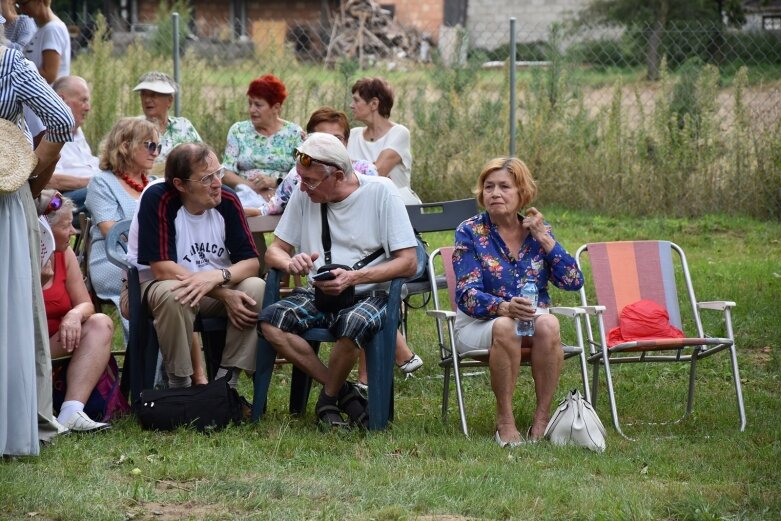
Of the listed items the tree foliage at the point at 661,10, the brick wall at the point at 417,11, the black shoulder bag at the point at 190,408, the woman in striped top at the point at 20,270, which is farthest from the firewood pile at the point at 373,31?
the woman in striped top at the point at 20,270

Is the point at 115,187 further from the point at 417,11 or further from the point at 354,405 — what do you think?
the point at 417,11

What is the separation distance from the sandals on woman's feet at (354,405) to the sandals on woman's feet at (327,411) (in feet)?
0.17

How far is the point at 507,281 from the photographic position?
233 inches

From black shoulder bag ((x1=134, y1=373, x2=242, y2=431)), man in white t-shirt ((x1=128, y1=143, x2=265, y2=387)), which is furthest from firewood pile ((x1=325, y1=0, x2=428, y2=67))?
black shoulder bag ((x1=134, y1=373, x2=242, y2=431))

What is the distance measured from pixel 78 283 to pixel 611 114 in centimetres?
726

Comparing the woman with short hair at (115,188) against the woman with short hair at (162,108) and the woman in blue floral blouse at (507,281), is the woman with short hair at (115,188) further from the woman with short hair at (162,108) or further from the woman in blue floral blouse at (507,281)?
the woman in blue floral blouse at (507,281)

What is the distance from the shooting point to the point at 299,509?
4426 millimetres

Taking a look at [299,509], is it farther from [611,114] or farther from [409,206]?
[611,114]

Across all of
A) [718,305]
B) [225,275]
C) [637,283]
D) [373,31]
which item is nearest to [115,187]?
[225,275]

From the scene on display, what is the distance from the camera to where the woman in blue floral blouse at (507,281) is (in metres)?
5.70

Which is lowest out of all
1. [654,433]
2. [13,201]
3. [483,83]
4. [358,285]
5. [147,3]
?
[654,433]

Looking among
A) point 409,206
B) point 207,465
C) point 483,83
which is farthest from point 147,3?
point 207,465

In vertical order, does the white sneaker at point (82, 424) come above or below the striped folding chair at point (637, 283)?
below

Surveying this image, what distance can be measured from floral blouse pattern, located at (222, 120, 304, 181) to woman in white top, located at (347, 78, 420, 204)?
0.45 meters
